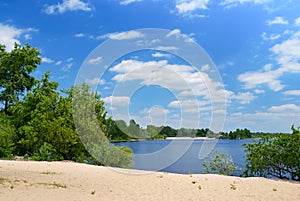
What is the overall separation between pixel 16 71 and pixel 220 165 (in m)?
19.4

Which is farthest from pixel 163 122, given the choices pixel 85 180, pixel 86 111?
pixel 86 111

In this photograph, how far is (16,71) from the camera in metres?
26.5

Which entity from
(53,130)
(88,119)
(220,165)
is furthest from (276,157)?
(53,130)

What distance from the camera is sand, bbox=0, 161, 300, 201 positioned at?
27.8 ft

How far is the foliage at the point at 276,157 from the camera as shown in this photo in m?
13.3

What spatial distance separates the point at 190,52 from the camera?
11.3 metres

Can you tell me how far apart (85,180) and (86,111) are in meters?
9.80

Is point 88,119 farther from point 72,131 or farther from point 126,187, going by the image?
point 126,187

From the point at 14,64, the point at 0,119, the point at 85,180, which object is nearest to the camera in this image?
the point at 85,180

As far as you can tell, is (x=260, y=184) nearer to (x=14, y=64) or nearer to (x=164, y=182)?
(x=164, y=182)

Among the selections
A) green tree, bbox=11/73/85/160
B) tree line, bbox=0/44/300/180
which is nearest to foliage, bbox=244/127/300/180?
tree line, bbox=0/44/300/180

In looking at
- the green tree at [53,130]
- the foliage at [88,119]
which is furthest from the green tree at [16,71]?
the foliage at [88,119]

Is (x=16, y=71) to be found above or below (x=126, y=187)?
above

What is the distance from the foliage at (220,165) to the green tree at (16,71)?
59.2 feet
